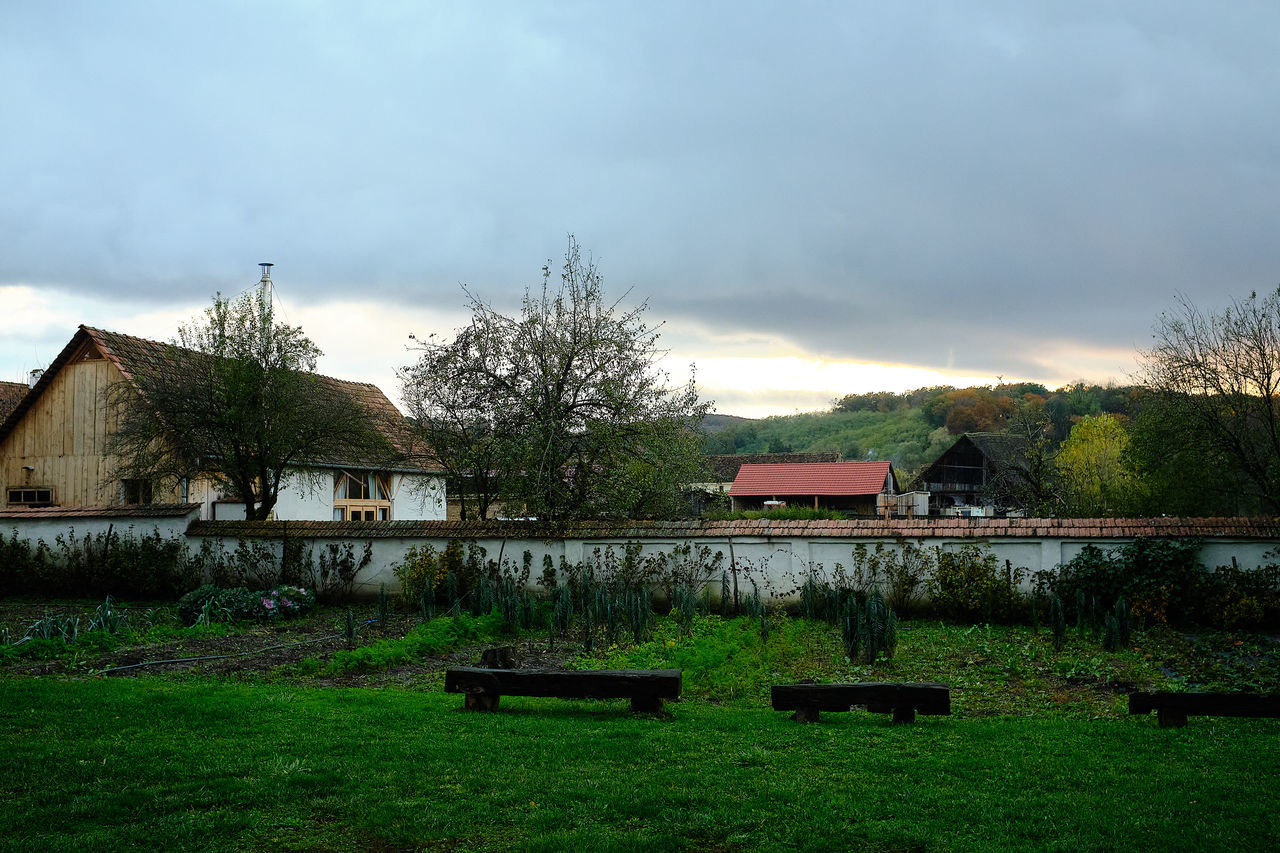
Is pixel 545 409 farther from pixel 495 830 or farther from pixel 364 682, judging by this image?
pixel 495 830

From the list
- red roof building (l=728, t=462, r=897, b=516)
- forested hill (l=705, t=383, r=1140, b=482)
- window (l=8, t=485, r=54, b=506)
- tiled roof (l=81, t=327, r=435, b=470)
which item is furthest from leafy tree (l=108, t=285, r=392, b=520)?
forested hill (l=705, t=383, r=1140, b=482)

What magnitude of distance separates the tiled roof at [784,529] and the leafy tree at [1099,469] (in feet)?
40.2

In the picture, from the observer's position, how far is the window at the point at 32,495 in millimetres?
23625

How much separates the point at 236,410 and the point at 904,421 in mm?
76568

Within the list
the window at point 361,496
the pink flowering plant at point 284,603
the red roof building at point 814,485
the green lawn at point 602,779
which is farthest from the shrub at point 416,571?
the red roof building at point 814,485

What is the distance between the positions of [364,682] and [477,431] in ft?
30.4

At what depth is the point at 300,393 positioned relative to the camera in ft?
59.0

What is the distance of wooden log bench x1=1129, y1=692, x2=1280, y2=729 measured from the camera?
6.20 meters

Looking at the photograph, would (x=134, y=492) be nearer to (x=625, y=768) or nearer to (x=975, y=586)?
(x=975, y=586)

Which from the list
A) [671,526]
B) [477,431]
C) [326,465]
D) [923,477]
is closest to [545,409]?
[477,431]

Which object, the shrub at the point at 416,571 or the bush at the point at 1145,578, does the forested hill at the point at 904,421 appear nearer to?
the shrub at the point at 416,571

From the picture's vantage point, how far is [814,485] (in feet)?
163

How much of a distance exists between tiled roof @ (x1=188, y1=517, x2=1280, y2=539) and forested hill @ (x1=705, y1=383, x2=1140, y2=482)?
4909 cm

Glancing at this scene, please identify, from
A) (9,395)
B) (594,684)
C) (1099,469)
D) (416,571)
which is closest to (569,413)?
(416,571)
